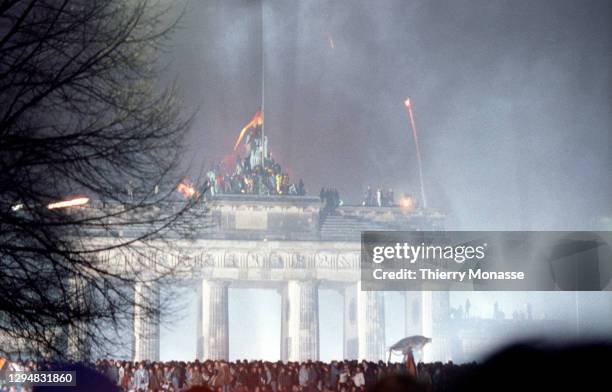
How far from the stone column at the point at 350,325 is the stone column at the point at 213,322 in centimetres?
1175

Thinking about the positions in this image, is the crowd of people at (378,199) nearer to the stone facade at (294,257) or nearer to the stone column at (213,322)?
the stone facade at (294,257)

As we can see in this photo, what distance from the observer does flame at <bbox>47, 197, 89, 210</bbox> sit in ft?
55.8

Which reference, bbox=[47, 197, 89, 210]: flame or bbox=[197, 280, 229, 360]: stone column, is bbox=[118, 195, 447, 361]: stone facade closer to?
bbox=[197, 280, 229, 360]: stone column

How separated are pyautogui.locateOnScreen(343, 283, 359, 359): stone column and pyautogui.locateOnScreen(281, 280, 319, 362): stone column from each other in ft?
13.5

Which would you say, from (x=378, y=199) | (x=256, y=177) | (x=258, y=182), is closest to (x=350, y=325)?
(x=378, y=199)

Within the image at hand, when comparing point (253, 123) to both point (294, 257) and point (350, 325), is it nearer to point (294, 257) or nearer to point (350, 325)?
point (294, 257)

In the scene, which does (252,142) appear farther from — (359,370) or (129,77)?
(129,77)

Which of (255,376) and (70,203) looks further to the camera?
(255,376)

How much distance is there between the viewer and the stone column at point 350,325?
8431 centimetres

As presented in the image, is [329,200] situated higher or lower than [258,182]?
lower

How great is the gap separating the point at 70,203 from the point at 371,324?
6596 centimetres

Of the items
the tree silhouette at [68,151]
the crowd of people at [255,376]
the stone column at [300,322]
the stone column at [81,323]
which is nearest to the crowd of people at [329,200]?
the stone column at [300,322]

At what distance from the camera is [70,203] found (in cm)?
1770

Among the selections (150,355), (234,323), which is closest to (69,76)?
(150,355)
